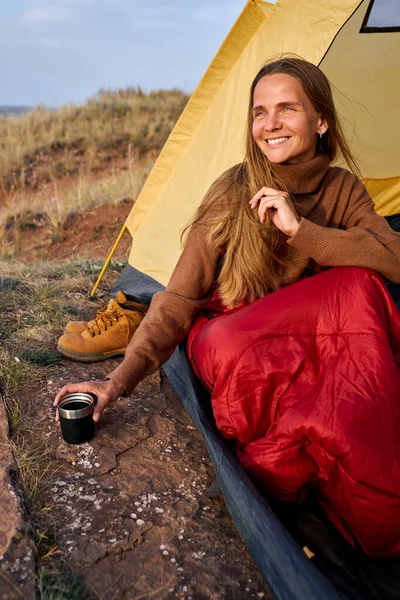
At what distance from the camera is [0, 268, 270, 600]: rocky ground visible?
4.92 feet

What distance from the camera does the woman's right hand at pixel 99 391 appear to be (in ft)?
6.50

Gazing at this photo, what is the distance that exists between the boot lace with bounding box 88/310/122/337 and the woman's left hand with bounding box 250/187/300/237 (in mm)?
1078

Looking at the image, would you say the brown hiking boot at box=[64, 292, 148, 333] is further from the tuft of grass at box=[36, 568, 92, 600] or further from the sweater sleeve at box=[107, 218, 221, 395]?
the tuft of grass at box=[36, 568, 92, 600]

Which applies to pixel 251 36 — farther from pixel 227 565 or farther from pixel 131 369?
pixel 227 565

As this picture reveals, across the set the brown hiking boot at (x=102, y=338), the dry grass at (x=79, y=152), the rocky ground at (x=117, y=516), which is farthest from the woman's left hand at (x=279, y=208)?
the dry grass at (x=79, y=152)

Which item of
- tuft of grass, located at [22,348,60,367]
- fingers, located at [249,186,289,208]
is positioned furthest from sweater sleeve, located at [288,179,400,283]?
tuft of grass, located at [22,348,60,367]

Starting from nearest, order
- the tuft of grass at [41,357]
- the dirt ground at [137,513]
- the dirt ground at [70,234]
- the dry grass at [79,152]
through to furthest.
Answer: the dirt ground at [137,513]
the tuft of grass at [41,357]
the dirt ground at [70,234]
the dry grass at [79,152]

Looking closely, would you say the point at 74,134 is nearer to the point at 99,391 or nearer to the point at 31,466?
the point at 99,391

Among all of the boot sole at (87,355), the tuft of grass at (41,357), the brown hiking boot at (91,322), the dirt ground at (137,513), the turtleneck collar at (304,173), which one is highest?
the turtleneck collar at (304,173)

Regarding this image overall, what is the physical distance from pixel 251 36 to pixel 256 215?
1409 mm

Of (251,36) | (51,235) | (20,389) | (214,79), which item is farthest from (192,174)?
(51,235)

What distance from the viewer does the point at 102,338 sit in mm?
2709

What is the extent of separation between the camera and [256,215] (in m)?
2.07

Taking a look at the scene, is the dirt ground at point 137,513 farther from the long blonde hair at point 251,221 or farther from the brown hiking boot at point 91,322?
the long blonde hair at point 251,221
